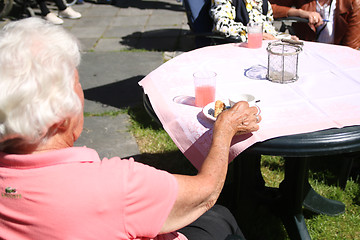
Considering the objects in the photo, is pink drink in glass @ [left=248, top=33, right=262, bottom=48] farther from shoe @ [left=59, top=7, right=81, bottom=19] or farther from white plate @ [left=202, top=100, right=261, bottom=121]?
shoe @ [left=59, top=7, right=81, bottom=19]

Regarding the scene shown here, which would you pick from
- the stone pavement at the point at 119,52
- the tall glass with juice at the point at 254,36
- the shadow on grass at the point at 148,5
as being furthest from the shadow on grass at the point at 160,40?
the tall glass with juice at the point at 254,36

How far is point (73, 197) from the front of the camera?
1.04m

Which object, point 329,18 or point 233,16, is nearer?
point 233,16

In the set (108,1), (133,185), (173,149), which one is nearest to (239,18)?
(173,149)

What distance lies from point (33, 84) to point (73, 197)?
12.0 inches

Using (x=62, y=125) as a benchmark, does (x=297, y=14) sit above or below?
below

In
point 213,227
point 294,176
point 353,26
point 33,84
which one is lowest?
point 294,176

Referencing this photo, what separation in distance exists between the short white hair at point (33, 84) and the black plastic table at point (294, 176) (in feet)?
2.50

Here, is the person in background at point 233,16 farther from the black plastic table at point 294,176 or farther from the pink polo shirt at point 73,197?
the pink polo shirt at point 73,197

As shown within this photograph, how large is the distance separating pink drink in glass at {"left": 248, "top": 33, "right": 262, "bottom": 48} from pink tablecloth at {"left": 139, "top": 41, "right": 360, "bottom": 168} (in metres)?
0.05

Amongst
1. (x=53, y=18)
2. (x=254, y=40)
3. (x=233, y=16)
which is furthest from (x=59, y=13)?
(x=254, y=40)

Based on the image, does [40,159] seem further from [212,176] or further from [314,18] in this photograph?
[314,18]

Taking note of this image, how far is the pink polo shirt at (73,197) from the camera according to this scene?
3.41 ft

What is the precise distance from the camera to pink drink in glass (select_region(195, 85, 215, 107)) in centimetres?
176
